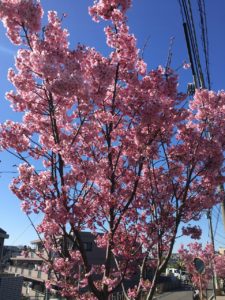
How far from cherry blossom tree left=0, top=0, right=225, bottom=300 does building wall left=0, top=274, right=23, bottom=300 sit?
19911 mm

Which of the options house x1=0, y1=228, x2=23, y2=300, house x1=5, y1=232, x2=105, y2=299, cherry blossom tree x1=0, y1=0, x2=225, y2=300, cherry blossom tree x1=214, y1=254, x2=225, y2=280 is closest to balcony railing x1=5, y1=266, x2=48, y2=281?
house x1=5, y1=232, x2=105, y2=299

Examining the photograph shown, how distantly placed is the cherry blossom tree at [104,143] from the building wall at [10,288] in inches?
784

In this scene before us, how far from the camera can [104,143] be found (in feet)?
21.2

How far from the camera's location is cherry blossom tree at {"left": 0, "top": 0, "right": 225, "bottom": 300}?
520 centimetres

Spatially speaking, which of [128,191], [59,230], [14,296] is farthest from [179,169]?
[14,296]

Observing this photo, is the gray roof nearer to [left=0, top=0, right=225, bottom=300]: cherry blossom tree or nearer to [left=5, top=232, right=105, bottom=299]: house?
[left=5, top=232, right=105, bottom=299]: house

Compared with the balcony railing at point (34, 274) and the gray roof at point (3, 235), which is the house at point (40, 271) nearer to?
the balcony railing at point (34, 274)

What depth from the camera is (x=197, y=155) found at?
20.2ft

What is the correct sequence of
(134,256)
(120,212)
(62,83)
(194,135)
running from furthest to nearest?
(194,135), (134,256), (120,212), (62,83)

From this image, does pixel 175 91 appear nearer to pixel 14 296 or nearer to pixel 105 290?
pixel 105 290

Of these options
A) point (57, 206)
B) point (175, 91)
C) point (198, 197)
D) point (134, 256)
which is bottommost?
point (134, 256)

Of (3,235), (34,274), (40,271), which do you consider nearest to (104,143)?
(3,235)

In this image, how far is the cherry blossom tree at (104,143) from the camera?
5203 millimetres

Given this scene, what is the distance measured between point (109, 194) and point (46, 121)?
6.37ft
